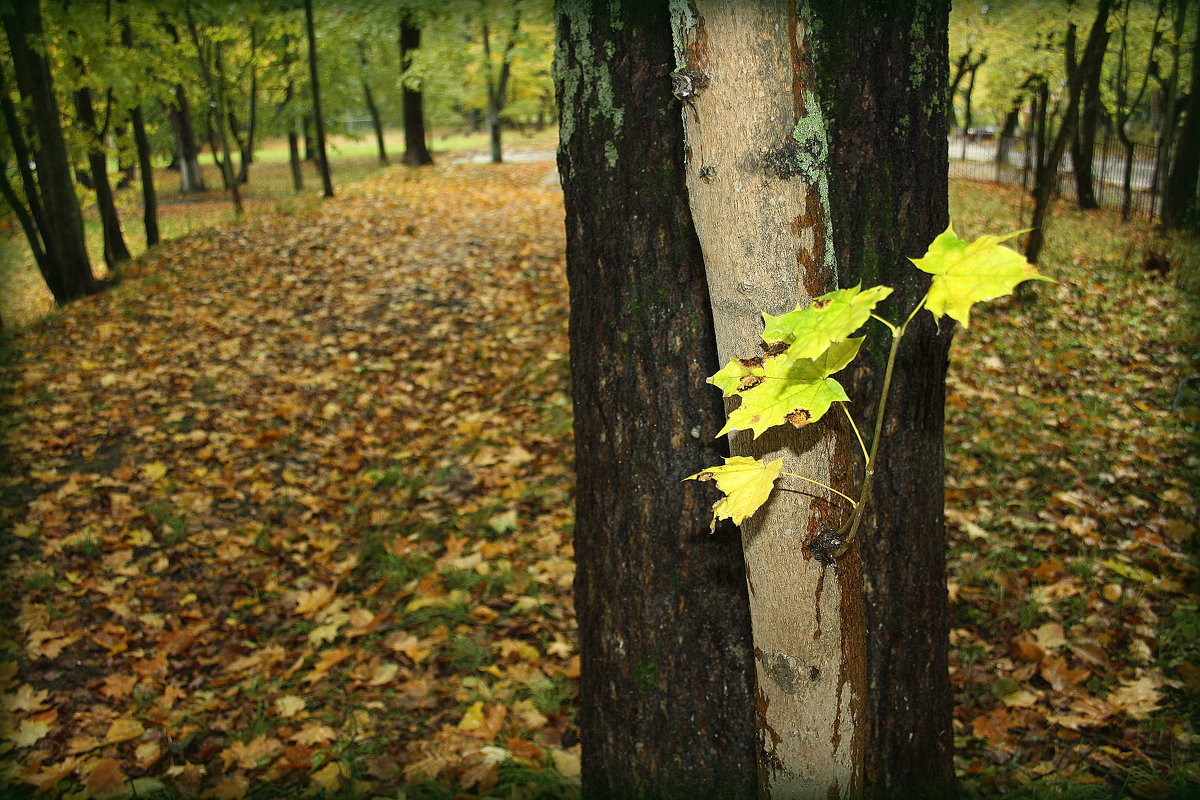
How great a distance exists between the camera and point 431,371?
21.3 ft

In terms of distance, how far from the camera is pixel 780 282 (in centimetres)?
111

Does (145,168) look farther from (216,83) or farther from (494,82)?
(494,82)

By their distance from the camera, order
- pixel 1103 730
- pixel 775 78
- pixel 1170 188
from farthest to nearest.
Result: pixel 1170 188 < pixel 1103 730 < pixel 775 78

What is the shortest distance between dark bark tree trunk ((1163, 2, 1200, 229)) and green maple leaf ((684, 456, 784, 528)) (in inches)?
465

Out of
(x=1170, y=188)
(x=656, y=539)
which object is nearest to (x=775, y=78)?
(x=656, y=539)

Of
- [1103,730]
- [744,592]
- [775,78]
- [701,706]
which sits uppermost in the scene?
[775,78]

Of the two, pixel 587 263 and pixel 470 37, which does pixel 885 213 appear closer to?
pixel 587 263

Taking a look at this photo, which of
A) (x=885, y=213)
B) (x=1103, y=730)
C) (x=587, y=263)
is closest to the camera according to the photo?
(x=885, y=213)

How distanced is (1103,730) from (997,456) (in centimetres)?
229

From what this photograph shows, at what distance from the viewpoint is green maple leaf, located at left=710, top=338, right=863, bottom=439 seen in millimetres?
1047

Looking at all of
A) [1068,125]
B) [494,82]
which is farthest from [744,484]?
[494,82]

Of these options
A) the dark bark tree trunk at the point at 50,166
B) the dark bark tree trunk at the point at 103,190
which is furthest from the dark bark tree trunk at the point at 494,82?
the dark bark tree trunk at the point at 50,166

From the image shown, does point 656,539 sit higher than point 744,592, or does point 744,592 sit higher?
point 656,539

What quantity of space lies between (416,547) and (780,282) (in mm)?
3545
